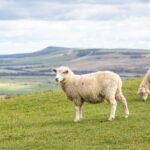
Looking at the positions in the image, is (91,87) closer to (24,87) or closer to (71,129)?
(71,129)

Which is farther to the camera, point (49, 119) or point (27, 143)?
point (49, 119)

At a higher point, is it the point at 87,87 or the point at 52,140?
the point at 87,87

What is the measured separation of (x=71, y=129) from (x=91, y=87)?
2.69 metres

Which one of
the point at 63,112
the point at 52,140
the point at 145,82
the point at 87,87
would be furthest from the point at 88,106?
the point at 52,140

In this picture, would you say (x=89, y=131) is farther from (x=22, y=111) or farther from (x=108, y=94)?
(x=22, y=111)

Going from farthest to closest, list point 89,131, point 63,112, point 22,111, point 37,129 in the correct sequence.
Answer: point 22,111 < point 63,112 < point 37,129 < point 89,131

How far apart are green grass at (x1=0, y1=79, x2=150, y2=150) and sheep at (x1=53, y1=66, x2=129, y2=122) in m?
0.82

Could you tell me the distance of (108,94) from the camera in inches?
825

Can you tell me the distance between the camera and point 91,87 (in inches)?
830

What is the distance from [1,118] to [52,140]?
8.42 metres

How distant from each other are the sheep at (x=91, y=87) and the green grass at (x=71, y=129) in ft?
2.68

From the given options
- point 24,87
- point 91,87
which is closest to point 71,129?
point 91,87

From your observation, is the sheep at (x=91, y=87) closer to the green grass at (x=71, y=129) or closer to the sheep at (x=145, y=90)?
the green grass at (x=71, y=129)

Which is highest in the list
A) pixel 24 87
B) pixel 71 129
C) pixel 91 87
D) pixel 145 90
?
pixel 91 87
